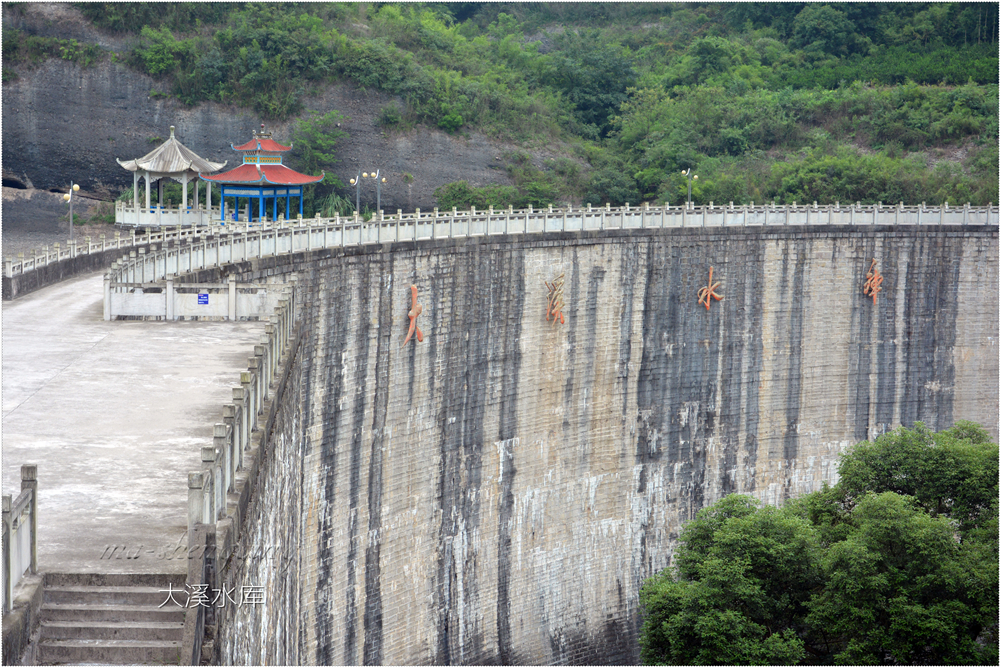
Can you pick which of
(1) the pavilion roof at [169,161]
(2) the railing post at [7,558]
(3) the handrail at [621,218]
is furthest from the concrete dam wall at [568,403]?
(1) the pavilion roof at [169,161]

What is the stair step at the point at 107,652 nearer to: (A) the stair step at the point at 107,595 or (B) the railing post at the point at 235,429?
(A) the stair step at the point at 107,595

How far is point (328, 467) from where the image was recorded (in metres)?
34.4

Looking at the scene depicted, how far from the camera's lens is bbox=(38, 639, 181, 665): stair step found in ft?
37.6

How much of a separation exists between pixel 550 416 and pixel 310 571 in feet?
44.3

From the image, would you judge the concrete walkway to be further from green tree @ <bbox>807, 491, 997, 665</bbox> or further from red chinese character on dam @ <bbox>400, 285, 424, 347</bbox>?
green tree @ <bbox>807, 491, 997, 665</bbox>

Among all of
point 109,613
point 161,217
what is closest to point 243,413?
point 109,613

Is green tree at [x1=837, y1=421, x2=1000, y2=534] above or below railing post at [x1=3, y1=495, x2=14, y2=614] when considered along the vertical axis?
below

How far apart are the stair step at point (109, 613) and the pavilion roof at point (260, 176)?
Answer: 42.7 metres

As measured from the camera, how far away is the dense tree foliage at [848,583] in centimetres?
2753

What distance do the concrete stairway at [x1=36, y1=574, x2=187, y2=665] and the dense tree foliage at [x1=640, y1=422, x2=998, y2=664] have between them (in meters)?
18.5

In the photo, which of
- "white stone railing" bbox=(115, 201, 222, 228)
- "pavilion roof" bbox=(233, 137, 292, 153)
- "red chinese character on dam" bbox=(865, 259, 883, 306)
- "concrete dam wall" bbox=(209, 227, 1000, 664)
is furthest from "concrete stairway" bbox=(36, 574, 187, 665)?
"pavilion roof" bbox=(233, 137, 292, 153)

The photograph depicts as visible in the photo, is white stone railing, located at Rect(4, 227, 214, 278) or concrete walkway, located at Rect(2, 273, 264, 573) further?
white stone railing, located at Rect(4, 227, 214, 278)

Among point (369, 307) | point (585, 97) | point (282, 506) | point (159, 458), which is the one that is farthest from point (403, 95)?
point (159, 458)

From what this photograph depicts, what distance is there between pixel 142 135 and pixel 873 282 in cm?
3889
